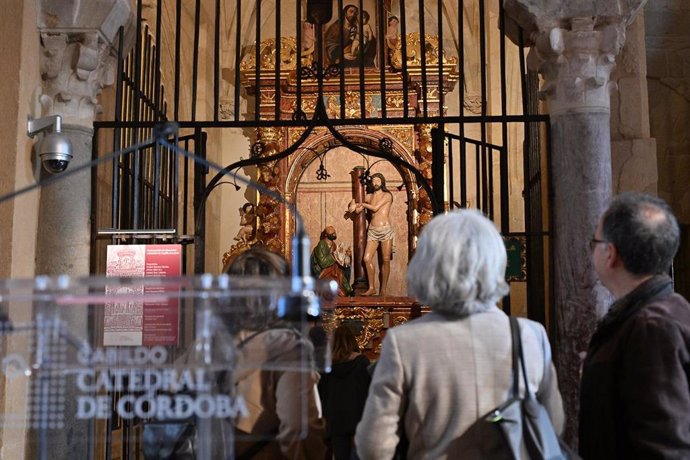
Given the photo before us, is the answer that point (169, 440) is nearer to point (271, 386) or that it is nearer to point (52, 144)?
point (271, 386)

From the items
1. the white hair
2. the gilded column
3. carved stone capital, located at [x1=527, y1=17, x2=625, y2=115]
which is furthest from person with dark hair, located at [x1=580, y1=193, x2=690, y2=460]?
the gilded column

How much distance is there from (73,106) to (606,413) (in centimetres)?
456

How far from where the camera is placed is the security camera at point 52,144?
19.3 ft

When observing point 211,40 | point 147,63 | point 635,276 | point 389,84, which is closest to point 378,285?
point 389,84

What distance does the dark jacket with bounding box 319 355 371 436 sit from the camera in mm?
5078

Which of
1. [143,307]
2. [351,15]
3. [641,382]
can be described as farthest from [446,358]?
[351,15]

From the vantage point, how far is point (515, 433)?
2490 millimetres

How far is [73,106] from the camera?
6.36 m

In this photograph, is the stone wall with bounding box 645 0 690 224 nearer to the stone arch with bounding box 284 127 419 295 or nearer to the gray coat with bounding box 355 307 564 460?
the stone arch with bounding box 284 127 419 295

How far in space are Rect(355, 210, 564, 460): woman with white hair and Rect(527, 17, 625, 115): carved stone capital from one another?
384cm

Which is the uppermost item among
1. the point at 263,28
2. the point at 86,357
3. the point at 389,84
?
the point at 263,28

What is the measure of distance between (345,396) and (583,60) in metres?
2.65

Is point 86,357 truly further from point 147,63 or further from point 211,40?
point 211,40

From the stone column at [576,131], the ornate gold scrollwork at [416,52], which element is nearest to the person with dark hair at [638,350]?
the stone column at [576,131]
